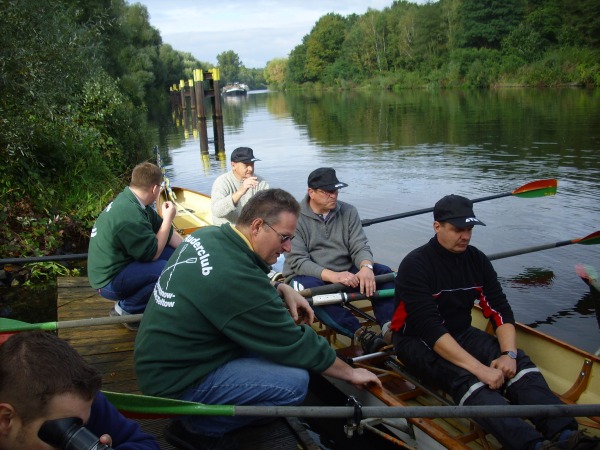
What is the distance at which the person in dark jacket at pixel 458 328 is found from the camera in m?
3.69

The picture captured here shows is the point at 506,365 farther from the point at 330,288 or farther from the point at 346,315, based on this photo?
the point at 330,288

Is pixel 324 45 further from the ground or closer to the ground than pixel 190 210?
further from the ground

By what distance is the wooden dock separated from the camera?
143 inches

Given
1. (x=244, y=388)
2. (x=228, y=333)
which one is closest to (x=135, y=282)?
(x=244, y=388)

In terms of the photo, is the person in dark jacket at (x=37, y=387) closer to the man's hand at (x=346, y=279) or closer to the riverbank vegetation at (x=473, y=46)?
the man's hand at (x=346, y=279)

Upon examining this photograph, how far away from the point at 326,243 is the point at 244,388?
2.53 meters

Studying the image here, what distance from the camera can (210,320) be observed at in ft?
9.78

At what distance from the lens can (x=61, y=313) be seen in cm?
632

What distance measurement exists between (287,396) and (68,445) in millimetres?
1492

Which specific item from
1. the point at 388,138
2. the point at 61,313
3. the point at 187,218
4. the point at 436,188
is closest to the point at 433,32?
the point at 388,138

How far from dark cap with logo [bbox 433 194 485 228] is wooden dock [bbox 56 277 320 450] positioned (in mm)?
1679

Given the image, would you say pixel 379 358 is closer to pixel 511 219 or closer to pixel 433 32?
pixel 511 219

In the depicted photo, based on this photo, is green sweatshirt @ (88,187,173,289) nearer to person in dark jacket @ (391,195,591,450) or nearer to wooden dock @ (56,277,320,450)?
wooden dock @ (56,277,320,450)

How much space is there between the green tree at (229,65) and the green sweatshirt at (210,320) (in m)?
168
